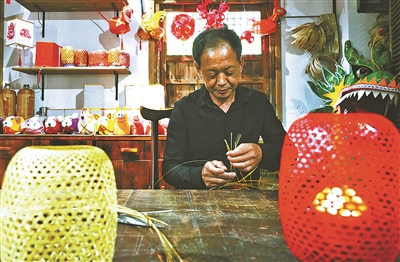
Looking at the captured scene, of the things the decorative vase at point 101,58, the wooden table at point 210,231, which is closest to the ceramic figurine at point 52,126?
the decorative vase at point 101,58

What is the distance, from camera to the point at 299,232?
1.31 feet

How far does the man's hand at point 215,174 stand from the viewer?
1519 mm

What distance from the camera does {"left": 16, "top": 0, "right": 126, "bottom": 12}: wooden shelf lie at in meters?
3.01

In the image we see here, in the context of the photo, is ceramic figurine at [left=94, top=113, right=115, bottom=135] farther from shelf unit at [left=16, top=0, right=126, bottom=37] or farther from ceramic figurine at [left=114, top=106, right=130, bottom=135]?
shelf unit at [left=16, top=0, right=126, bottom=37]

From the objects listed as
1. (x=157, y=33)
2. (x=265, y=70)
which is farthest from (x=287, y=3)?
(x=157, y=33)

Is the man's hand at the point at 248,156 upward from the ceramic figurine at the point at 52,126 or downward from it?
downward

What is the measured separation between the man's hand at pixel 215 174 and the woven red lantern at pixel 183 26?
1.60m

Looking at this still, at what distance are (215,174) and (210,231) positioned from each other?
96 cm

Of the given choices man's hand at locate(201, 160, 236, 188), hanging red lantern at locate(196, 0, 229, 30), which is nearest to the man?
man's hand at locate(201, 160, 236, 188)

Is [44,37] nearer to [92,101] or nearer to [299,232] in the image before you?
[92,101]

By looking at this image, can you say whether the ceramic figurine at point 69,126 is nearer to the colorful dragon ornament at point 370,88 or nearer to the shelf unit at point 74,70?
the shelf unit at point 74,70

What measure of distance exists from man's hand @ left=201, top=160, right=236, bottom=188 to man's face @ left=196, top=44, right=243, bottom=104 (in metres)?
0.48

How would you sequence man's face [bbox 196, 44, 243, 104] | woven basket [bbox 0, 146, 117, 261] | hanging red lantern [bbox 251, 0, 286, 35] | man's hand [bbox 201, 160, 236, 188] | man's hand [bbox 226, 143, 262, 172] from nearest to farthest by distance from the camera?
woven basket [bbox 0, 146, 117, 261] → man's hand [bbox 201, 160, 236, 188] → man's hand [bbox 226, 143, 262, 172] → man's face [bbox 196, 44, 243, 104] → hanging red lantern [bbox 251, 0, 286, 35]

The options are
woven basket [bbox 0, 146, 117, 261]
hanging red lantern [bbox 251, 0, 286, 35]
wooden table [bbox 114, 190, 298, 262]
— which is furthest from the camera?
hanging red lantern [bbox 251, 0, 286, 35]
